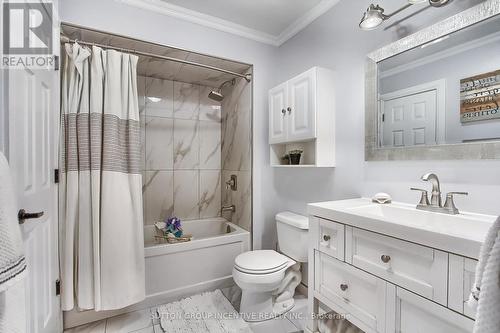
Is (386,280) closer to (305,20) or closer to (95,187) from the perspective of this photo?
(95,187)

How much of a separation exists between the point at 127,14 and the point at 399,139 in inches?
83.8

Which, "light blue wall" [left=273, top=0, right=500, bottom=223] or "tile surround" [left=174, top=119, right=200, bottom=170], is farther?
"tile surround" [left=174, top=119, right=200, bottom=170]

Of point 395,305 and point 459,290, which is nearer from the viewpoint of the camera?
point 459,290

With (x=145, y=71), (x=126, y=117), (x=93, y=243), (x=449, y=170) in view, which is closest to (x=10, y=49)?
(x=126, y=117)

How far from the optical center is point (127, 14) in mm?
1761

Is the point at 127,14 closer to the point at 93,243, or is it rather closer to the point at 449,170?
the point at 93,243

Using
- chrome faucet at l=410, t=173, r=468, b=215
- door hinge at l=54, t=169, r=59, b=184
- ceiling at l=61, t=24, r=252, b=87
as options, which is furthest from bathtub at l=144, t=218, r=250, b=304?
ceiling at l=61, t=24, r=252, b=87

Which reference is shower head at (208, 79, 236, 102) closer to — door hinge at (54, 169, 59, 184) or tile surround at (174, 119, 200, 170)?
tile surround at (174, 119, 200, 170)

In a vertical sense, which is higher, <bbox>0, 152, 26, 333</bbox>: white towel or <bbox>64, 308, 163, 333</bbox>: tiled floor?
<bbox>0, 152, 26, 333</bbox>: white towel

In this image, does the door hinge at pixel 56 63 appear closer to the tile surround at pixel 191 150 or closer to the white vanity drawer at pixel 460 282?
the tile surround at pixel 191 150

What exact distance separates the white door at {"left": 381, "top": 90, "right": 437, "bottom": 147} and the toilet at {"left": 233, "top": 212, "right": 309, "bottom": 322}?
2.83 feet

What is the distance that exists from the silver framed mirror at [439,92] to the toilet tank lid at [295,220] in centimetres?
71

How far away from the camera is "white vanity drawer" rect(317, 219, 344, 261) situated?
1.18 metres

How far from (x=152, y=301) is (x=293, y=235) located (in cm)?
127
